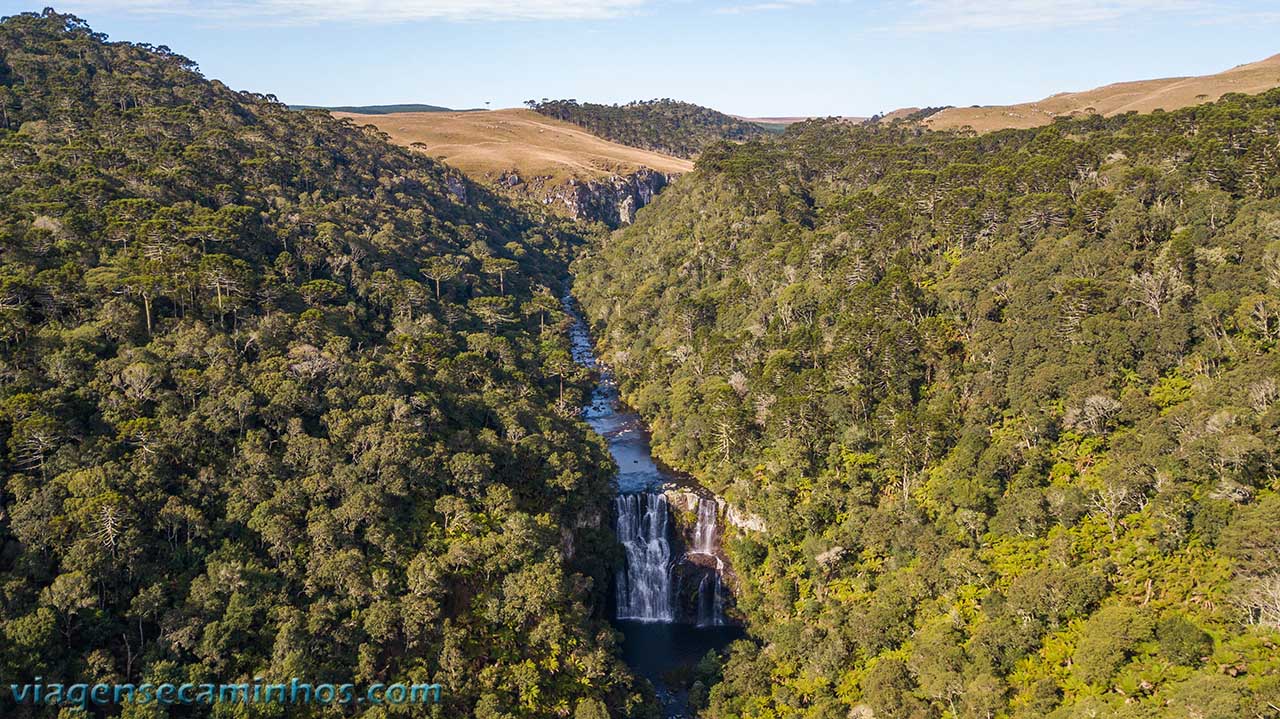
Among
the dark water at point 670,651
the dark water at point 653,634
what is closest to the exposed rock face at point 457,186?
the dark water at point 653,634

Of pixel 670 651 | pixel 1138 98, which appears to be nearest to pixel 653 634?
pixel 670 651

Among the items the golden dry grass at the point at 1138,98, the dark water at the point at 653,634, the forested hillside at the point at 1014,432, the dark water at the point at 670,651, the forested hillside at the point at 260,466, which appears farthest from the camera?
the golden dry grass at the point at 1138,98

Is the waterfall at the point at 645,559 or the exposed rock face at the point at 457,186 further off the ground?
the exposed rock face at the point at 457,186

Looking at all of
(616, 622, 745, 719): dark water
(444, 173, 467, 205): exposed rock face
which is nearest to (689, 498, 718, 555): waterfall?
(616, 622, 745, 719): dark water

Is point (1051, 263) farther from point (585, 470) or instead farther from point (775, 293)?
point (585, 470)

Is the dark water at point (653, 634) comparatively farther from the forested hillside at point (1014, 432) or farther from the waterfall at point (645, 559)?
the forested hillside at point (1014, 432)

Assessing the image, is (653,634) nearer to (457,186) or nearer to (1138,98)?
(457,186)

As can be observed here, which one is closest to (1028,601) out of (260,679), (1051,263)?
(1051,263)
